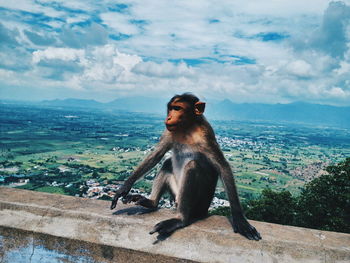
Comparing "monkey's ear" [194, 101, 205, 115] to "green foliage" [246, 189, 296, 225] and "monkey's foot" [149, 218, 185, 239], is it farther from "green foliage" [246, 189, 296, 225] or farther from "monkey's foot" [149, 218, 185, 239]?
→ "green foliage" [246, 189, 296, 225]

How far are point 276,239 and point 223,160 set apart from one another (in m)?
1.06

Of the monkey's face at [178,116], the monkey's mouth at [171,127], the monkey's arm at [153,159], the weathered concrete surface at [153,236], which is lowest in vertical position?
the weathered concrete surface at [153,236]

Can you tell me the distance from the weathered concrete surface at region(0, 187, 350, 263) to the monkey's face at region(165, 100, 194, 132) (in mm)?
1071

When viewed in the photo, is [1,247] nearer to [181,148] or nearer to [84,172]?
[181,148]

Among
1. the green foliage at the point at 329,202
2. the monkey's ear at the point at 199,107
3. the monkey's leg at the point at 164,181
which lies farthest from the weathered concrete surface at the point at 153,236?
the green foliage at the point at 329,202

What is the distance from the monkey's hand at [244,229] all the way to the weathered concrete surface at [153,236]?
68 millimetres

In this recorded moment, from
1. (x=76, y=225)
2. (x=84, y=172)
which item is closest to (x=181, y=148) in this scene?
(x=76, y=225)

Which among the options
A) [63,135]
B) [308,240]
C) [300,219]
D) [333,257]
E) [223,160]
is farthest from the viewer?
[63,135]

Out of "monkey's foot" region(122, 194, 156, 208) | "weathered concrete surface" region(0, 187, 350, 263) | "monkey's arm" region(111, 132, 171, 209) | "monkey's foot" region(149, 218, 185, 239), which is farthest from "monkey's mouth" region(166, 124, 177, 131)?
"monkey's foot" region(149, 218, 185, 239)

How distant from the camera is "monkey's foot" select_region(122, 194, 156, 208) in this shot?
11.5 ft

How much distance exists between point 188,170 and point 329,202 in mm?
11895

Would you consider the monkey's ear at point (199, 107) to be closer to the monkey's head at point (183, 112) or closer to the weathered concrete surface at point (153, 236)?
the monkey's head at point (183, 112)

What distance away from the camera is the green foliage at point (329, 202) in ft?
39.5

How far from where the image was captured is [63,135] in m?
83.4
